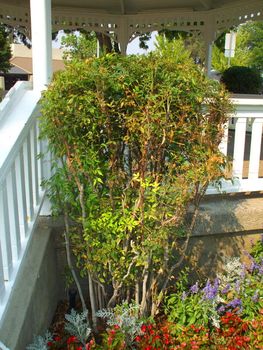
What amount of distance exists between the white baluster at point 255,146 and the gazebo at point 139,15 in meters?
3.73

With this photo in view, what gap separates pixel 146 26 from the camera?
25.8 feet

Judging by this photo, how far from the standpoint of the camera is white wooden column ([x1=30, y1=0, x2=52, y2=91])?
275 cm

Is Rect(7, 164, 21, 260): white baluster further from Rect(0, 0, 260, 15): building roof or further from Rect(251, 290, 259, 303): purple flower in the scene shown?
Rect(0, 0, 260, 15): building roof

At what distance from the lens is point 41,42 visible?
2.82 meters

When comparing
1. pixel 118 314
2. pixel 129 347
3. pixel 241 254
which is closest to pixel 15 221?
pixel 118 314

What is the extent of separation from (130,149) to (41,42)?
1093mm

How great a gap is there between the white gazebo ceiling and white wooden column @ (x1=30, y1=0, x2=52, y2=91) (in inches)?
187

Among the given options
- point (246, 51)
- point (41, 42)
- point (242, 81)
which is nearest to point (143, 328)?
point (41, 42)

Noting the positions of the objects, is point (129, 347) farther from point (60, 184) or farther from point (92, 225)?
point (60, 184)

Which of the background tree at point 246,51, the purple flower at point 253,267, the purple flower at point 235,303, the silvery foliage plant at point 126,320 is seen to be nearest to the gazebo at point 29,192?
the purple flower at point 253,267

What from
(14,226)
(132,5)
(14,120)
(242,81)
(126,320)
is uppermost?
(132,5)

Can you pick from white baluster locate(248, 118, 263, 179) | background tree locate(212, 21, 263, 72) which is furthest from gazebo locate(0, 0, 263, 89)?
background tree locate(212, 21, 263, 72)

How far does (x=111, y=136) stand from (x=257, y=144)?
5.74 feet

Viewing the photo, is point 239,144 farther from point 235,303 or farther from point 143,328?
point 143,328
